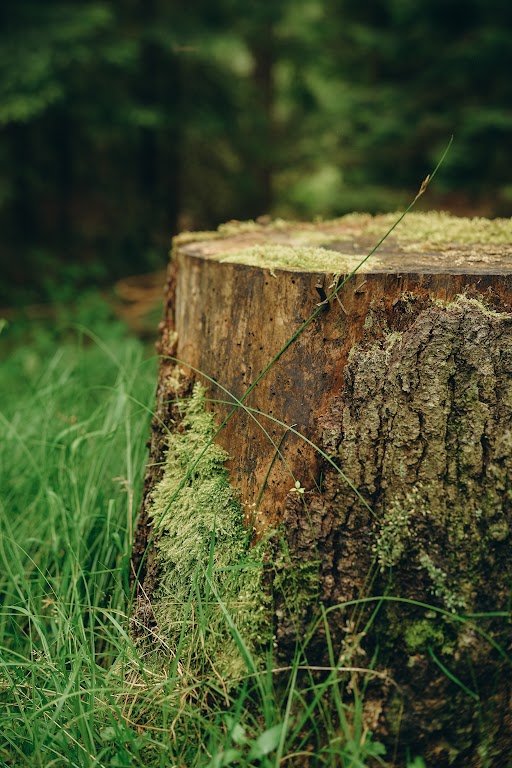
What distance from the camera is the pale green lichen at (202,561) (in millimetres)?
1339

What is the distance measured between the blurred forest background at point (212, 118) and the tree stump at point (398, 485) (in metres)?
3.79

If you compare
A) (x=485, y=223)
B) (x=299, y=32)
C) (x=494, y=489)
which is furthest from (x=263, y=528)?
(x=299, y=32)

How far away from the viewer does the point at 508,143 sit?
513cm

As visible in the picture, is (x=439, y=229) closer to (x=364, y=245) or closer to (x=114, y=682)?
(x=364, y=245)

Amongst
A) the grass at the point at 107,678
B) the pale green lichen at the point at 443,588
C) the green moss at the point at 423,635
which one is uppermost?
the pale green lichen at the point at 443,588

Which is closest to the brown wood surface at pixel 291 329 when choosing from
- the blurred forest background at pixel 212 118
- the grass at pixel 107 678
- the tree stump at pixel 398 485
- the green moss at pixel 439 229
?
the tree stump at pixel 398 485

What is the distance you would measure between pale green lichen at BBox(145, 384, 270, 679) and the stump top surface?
1.42 feet

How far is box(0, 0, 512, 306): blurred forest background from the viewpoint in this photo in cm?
494

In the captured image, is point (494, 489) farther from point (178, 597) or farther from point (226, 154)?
point (226, 154)

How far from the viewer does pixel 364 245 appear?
1834 mm

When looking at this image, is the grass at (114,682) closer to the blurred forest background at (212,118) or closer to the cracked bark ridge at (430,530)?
the cracked bark ridge at (430,530)

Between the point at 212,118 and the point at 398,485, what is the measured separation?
218 inches

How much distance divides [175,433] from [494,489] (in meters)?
0.82

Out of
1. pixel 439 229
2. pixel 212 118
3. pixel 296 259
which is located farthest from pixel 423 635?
pixel 212 118
